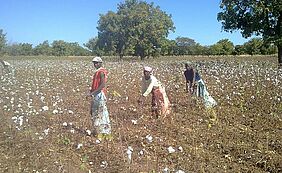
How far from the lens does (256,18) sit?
83.5 feet

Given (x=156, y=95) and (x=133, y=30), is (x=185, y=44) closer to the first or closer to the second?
(x=133, y=30)

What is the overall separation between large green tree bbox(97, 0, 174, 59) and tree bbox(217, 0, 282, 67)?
22.0 metres

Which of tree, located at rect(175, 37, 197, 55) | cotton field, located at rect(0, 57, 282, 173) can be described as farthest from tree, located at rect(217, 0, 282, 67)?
tree, located at rect(175, 37, 197, 55)

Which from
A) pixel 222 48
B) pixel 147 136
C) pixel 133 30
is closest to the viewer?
pixel 147 136

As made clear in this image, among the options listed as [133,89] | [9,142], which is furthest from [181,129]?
[133,89]

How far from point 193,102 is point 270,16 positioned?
1729 centimetres

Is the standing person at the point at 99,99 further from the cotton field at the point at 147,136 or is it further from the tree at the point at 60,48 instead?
the tree at the point at 60,48

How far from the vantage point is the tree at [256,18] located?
2481 cm

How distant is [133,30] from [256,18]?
81.2 ft

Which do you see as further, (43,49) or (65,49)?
(65,49)

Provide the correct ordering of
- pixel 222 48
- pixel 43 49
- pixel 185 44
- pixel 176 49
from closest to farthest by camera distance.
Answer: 1. pixel 222 48
2. pixel 43 49
3. pixel 176 49
4. pixel 185 44

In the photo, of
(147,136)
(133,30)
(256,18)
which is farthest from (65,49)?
(147,136)

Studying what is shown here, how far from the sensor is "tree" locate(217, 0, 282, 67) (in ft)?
81.4

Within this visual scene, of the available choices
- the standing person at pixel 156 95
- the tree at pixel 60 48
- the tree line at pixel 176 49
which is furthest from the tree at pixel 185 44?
the standing person at pixel 156 95
